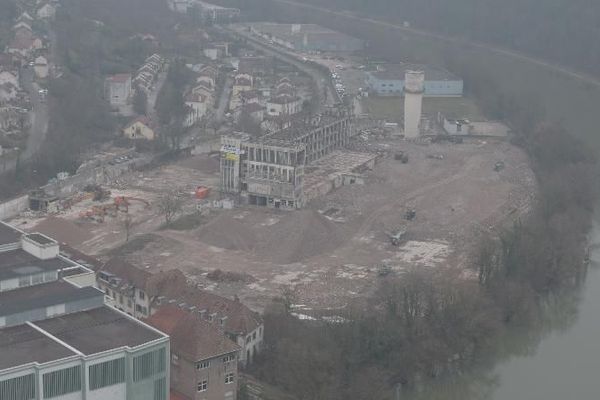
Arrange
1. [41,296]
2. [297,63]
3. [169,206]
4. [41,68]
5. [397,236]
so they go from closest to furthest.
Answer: [41,296]
[397,236]
[169,206]
[41,68]
[297,63]

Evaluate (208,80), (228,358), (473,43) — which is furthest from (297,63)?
(228,358)

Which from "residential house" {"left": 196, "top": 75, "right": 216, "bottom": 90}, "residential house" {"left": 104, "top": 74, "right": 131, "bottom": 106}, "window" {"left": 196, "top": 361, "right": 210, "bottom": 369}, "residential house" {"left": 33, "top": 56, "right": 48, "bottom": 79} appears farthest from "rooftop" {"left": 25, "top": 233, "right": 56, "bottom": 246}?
"residential house" {"left": 196, "top": 75, "right": 216, "bottom": 90}

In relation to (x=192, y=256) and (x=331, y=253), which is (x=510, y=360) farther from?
(x=192, y=256)

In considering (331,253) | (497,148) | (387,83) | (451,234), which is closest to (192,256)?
(331,253)

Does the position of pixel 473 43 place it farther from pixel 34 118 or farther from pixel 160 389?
pixel 160 389

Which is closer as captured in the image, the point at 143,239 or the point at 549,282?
the point at 549,282

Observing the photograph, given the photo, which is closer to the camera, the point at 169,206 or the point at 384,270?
the point at 384,270

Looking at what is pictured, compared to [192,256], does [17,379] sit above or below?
above
